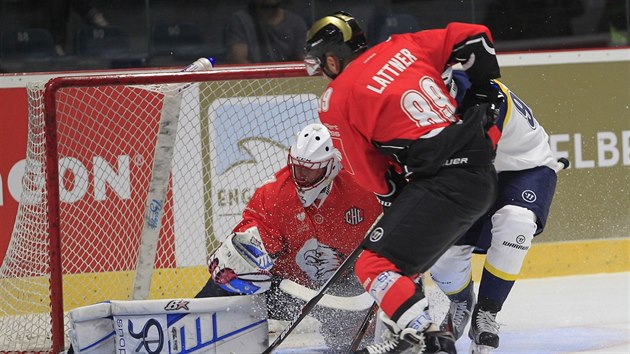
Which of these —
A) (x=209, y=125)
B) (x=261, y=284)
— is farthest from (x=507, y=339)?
(x=209, y=125)

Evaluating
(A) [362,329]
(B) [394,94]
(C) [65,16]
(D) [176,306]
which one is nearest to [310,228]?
(A) [362,329]

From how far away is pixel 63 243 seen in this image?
14.5ft

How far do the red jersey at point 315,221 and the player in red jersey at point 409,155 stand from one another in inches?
26.9

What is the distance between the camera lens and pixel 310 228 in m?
3.65

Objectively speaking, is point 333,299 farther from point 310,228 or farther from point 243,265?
point 243,265

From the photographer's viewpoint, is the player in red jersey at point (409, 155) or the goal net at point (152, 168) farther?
the goal net at point (152, 168)

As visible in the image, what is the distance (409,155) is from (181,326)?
3.37 feet

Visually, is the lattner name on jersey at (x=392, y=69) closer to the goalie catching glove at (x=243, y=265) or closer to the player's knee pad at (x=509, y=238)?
the player's knee pad at (x=509, y=238)

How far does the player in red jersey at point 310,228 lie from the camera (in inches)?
141

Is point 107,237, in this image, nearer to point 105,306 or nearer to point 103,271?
point 103,271

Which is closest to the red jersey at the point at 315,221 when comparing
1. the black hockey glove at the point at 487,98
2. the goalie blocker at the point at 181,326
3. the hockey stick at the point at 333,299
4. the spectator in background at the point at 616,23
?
the hockey stick at the point at 333,299

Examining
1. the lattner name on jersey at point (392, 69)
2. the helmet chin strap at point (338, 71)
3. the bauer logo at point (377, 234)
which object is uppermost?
the lattner name on jersey at point (392, 69)

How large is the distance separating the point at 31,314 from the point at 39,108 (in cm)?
73

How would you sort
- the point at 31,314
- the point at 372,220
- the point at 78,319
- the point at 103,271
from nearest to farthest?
the point at 78,319
the point at 372,220
the point at 31,314
the point at 103,271
